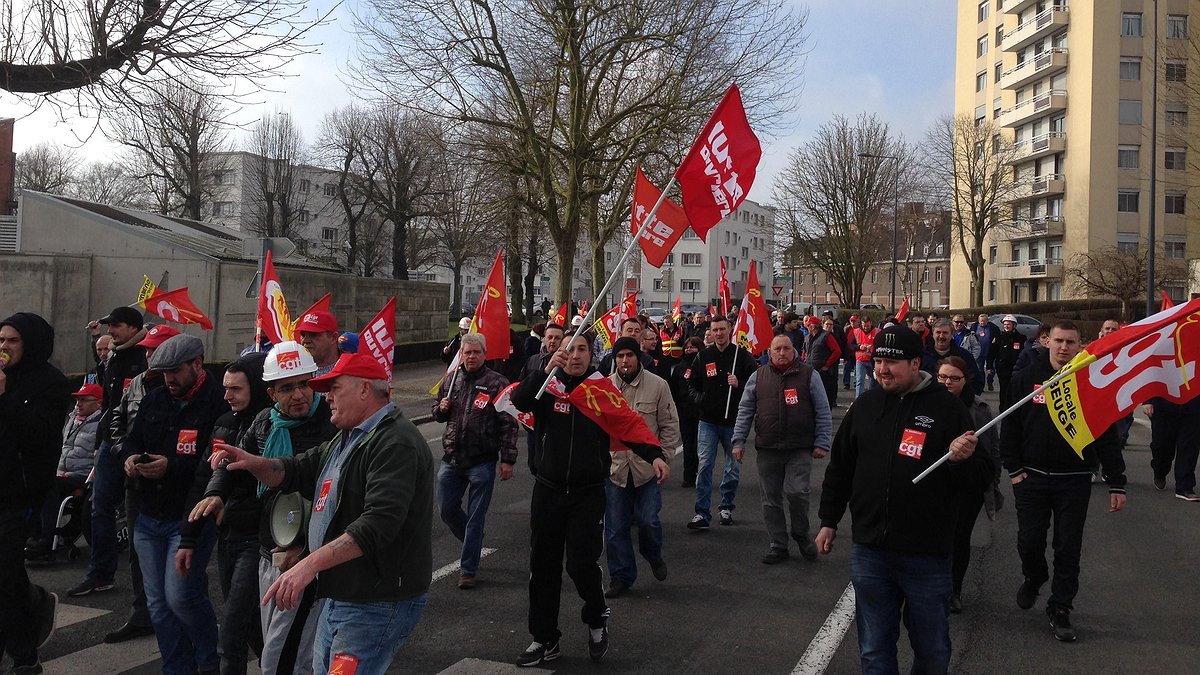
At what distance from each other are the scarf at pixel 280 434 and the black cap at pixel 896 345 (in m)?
2.68

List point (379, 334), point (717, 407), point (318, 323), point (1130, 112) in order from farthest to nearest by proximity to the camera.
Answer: point (1130, 112) → point (717, 407) → point (379, 334) → point (318, 323)

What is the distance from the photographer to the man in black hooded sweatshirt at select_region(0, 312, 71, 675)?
185 inches

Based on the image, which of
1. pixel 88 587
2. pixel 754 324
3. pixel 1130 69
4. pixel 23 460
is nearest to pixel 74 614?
pixel 88 587

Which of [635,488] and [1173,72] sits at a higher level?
[1173,72]

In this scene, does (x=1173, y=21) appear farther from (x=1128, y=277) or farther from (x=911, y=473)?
(x=911, y=473)

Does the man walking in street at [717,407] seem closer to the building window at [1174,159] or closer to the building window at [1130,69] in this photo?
the building window at [1174,159]

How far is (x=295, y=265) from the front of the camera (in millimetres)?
27781

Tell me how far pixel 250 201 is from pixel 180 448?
5273 centimetres

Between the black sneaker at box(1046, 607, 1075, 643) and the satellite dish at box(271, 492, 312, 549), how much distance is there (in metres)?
4.51

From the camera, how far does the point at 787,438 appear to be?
7512mm

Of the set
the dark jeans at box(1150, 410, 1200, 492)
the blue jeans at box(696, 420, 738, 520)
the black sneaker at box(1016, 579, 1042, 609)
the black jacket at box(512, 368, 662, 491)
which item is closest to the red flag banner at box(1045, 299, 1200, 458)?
the black sneaker at box(1016, 579, 1042, 609)

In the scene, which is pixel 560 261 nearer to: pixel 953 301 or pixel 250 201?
pixel 250 201

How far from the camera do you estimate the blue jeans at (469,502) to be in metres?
6.57

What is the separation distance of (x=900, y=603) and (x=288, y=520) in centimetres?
273
